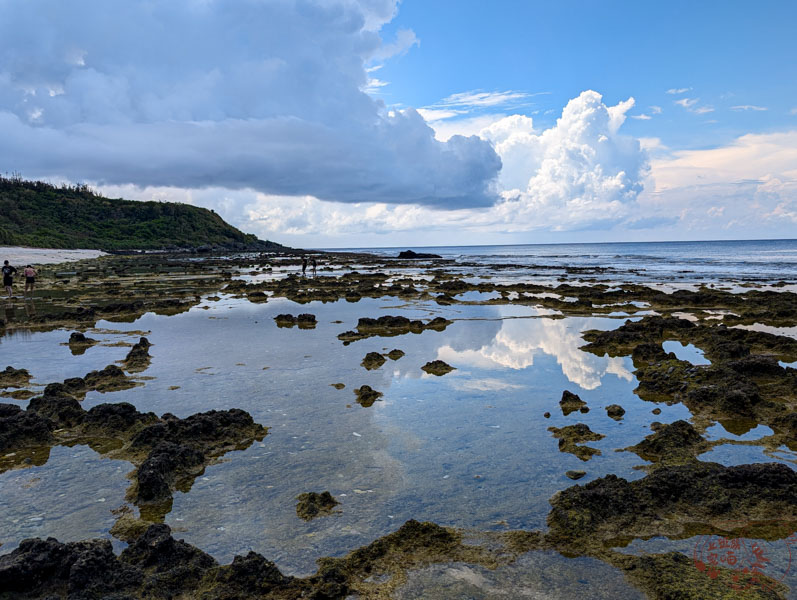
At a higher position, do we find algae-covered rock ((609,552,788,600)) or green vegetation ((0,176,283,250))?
green vegetation ((0,176,283,250))

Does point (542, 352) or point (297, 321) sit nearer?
point (542, 352)

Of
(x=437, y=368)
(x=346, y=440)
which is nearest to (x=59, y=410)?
(x=346, y=440)

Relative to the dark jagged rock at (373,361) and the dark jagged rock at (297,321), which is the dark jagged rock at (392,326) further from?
the dark jagged rock at (373,361)

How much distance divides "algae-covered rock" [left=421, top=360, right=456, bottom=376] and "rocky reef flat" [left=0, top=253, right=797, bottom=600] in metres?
0.15

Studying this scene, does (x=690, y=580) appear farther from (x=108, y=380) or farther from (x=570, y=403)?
(x=108, y=380)

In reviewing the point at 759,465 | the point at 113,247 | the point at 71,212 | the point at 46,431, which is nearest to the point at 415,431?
the point at 759,465

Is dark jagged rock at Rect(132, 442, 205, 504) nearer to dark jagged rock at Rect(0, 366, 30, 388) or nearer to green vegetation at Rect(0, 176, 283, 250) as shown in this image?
dark jagged rock at Rect(0, 366, 30, 388)

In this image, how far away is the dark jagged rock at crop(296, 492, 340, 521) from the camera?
19.4 ft

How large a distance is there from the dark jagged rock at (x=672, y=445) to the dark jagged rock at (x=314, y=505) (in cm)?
467

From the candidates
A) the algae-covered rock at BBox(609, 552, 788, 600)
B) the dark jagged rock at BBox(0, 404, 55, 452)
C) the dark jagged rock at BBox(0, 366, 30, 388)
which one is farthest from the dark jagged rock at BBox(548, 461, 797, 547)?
the dark jagged rock at BBox(0, 366, 30, 388)

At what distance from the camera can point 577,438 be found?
803cm

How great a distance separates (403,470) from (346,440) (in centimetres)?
142

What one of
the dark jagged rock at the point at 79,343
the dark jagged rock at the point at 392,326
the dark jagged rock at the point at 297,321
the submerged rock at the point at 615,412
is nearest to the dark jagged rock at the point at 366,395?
the submerged rock at the point at 615,412

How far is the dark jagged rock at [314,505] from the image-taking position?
19.4 ft
